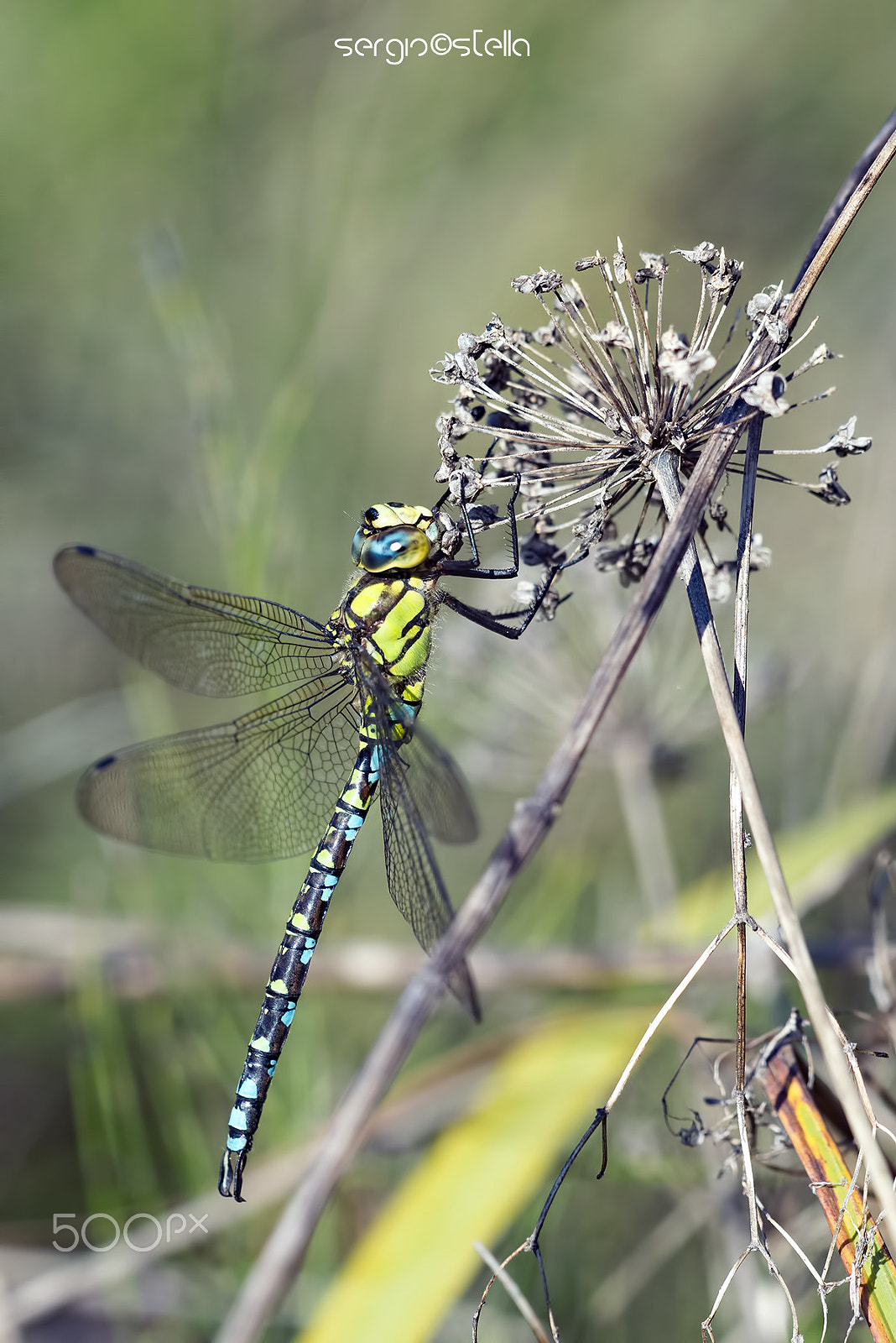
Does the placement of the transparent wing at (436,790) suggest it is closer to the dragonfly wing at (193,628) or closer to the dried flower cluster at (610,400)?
the dragonfly wing at (193,628)

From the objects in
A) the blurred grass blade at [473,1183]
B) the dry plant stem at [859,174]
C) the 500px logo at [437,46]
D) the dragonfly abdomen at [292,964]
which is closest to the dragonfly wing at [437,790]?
the dragonfly abdomen at [292,964]

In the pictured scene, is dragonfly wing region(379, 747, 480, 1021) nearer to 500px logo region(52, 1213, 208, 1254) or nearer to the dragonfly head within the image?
the dragonfly head

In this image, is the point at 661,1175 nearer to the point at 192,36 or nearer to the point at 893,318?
the point at 893,318

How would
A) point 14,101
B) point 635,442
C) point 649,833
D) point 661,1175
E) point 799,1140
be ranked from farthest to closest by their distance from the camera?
point 14,101 < point 649,833 < point 661,1175 < point 635,442 < point 799,1140

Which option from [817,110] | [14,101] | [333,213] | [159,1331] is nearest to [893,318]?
[817,110]

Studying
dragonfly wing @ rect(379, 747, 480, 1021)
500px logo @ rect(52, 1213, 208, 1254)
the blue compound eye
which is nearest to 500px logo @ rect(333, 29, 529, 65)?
the blue compound eye
